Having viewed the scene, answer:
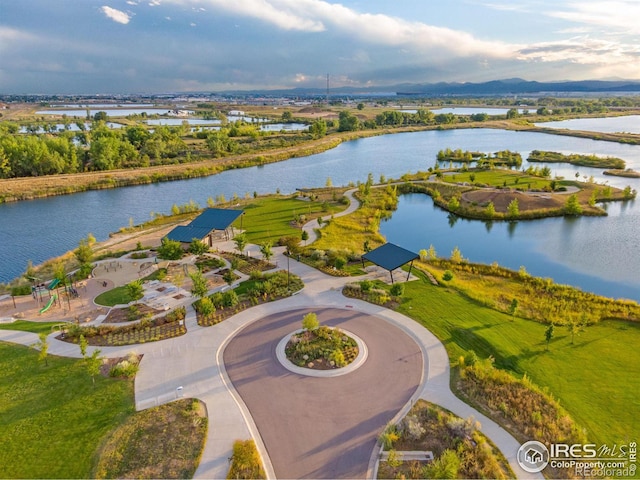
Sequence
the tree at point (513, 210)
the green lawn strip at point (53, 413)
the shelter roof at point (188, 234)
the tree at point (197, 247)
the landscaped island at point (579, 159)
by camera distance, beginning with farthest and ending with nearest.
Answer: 1. the landscaped island at point (579, 159)
2. the tree at point (513, 210)
3. the shelter roof at point (188, 234)
4. the tree at point (197, 247)
5. the green lawn strip at point (53, 413)

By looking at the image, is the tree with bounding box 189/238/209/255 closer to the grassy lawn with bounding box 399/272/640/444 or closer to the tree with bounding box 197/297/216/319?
the tree with bounding box 197/297/216/319

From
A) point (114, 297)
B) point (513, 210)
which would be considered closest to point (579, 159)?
point (513, 210)

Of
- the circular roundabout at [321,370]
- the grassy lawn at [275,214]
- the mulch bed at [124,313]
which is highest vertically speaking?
the grassy lawn at [275,214]

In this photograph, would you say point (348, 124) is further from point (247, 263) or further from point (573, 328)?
→ point (573, 328)

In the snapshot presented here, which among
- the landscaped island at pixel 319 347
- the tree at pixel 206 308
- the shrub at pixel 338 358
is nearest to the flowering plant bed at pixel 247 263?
the tree at pixel 206 308

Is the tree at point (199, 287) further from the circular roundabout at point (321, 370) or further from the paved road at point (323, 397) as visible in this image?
the circular roundabout at point (321, 370)

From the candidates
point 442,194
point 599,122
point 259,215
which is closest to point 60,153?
point 259,215

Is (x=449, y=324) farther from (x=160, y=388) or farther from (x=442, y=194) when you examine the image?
(x=442, y=194)
